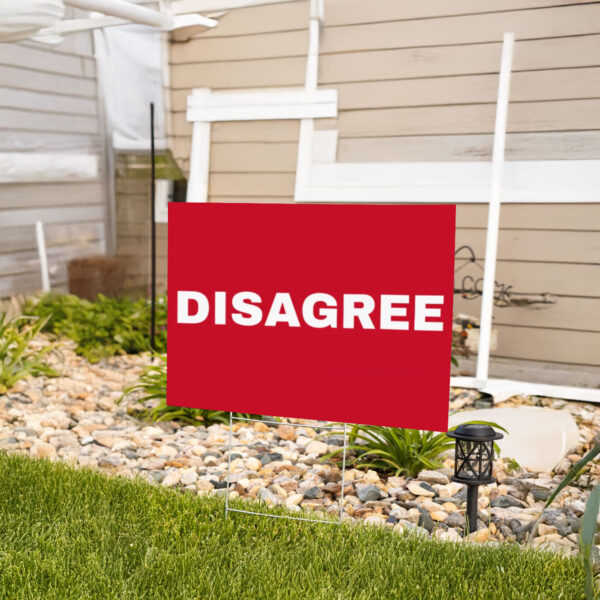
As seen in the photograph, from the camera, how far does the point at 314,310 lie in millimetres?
2322

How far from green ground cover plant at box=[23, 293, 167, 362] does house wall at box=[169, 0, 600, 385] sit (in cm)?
127

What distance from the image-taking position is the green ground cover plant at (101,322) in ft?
16.4

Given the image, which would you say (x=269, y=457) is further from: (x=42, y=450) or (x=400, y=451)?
(x=42, y=450)

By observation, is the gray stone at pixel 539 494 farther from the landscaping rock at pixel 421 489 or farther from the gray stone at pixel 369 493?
the gray stone at pixel 369 493

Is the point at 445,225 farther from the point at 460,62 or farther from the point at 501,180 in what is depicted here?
the point at 460,62

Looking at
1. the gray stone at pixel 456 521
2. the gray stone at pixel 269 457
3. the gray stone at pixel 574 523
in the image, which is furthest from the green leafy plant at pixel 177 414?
the gray stone at pixel 574 523

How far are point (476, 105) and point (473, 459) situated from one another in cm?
263

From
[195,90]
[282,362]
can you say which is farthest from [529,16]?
[282,362]

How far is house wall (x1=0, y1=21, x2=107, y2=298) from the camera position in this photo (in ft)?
16.7

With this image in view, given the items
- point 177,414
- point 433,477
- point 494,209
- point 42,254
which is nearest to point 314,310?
point 433,477

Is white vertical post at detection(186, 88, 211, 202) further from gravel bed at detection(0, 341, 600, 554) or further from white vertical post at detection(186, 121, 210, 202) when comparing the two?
gravel bed at detection(0, 341, 600, 554)

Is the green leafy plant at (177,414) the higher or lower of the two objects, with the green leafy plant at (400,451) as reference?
lower

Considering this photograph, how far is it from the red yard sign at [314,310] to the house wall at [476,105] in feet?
7.65

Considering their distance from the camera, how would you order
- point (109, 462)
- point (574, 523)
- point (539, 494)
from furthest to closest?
point (109, 462) → point (539, 494) → point (574, 523)
